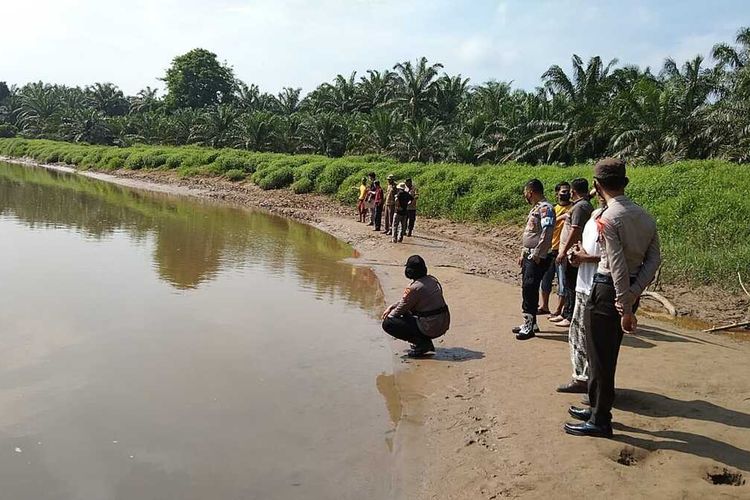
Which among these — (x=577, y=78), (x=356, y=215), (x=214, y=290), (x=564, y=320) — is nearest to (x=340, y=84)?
(x=577, y=78)

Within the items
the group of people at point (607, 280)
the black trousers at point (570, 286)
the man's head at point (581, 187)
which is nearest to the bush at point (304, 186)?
the black trousers at point (570, 286)

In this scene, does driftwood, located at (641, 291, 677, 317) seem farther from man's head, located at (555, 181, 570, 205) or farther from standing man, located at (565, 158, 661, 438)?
standing man, located at (565, 158, 661, 438)

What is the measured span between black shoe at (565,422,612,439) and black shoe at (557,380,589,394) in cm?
77

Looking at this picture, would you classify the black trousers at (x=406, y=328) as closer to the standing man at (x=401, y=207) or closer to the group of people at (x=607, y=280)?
the group of people at (x=607, y=280)

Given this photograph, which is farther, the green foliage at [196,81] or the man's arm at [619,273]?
the green foliage at [196,81]

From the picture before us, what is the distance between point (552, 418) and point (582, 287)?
1077mm

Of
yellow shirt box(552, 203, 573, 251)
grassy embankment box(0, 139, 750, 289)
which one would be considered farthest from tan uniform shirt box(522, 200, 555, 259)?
grassy embankment box(0, 139, 750, 289)

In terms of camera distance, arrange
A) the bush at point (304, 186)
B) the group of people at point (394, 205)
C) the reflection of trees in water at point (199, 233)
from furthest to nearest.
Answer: the bush at point (304, 186) < the group of people at point (394, 205) < the reflection of trees in water at point (199, 233)

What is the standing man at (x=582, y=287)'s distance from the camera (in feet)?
14.7

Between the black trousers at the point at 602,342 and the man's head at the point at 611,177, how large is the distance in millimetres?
643

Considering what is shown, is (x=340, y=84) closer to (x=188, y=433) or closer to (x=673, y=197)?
(x=673, y=197)

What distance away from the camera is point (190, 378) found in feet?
20.5

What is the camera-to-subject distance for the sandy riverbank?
402cm

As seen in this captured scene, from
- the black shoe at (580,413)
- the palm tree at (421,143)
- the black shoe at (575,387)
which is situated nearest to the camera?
the black shoe at (580,413)
